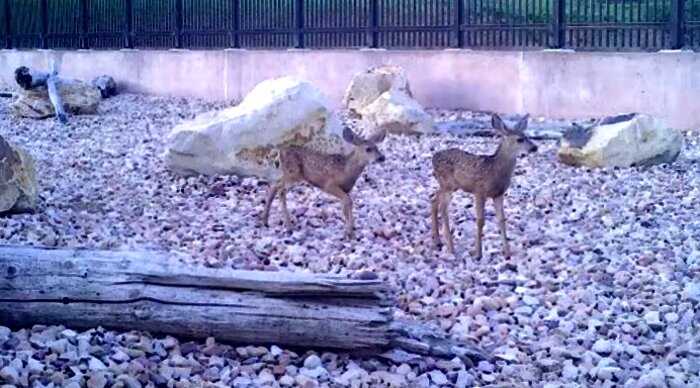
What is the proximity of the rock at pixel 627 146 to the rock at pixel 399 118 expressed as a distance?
2210 millimetres

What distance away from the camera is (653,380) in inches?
212

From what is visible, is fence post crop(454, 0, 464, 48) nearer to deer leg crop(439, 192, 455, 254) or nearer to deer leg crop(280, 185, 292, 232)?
deer leg crop(280, 185, 292, 232)

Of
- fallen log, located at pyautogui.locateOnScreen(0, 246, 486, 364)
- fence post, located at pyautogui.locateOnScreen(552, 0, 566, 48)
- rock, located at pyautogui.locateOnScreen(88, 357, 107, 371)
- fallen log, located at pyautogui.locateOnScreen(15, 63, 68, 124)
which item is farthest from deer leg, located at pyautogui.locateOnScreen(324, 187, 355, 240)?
fallen log, located at pyautogui.locateOnScreen(15, 63, 68, 124)

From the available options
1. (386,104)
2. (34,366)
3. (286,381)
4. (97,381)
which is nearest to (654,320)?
(286,381)

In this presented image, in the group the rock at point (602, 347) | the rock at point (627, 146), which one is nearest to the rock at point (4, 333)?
the rock at point (602, 347)

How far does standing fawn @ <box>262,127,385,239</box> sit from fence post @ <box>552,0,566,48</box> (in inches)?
232

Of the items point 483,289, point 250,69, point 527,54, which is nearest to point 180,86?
point 250,69

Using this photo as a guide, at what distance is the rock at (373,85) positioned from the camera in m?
14.3

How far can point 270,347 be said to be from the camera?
5535mm

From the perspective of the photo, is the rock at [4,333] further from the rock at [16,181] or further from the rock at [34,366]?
the rock at [16,181]

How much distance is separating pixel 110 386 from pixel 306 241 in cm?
341

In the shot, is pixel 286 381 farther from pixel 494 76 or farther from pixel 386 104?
pixel 494 76

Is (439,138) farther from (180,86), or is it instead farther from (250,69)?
(180,86)

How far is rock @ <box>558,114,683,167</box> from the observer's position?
10.8m
